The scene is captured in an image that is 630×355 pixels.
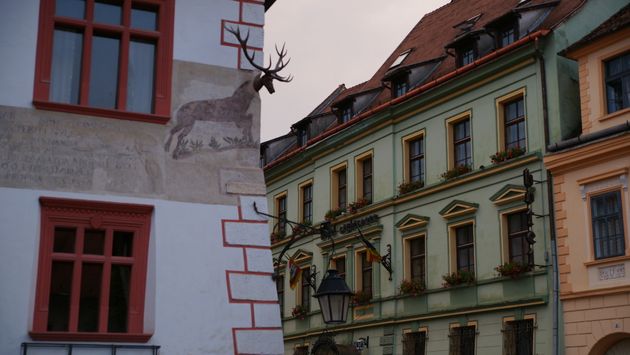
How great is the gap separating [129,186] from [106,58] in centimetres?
185

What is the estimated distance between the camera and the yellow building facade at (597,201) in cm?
2238

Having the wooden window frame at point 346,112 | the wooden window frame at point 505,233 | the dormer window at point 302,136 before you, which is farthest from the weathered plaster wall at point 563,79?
the dormer window at point 302,136

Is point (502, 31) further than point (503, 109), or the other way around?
point (502, 31)

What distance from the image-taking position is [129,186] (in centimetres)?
1282

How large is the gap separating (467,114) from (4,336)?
61.9ft

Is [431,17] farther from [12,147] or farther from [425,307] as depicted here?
[12,147]

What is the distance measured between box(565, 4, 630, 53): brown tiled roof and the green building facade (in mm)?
1205

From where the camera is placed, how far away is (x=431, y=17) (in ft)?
122

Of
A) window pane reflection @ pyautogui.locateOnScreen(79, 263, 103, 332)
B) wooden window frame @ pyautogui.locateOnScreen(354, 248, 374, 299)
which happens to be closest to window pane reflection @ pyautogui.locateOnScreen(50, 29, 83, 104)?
window pane reflection @ pyautogui.locateOnScreen(79, 263, 103, 332)

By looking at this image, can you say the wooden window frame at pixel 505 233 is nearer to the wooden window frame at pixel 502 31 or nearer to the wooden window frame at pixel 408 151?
the wooden window frame at pixel 408 151

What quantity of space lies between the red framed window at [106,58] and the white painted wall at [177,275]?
4.34 feet

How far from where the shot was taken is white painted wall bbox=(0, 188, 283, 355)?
39.3 ft

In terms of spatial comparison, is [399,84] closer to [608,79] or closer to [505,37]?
[505,37]

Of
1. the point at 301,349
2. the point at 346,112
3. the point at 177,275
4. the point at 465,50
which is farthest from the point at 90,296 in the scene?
the point at 301,349
